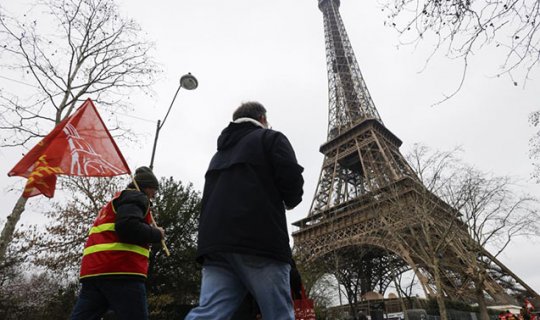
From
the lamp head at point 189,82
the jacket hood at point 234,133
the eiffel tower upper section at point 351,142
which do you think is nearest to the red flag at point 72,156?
the jacket hood at point 234,133

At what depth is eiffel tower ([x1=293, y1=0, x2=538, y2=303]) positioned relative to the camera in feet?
54.9

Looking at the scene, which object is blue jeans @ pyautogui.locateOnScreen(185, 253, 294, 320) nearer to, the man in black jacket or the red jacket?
the man in black jacket

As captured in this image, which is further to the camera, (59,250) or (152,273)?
(59,250)

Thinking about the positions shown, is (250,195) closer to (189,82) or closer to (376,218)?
(189,82)

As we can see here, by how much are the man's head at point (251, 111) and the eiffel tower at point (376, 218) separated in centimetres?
1492

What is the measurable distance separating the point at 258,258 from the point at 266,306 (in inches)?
9.7

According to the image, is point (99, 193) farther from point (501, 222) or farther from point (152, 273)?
point (501, 222)

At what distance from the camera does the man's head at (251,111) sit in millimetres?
2347

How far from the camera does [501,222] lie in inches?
627

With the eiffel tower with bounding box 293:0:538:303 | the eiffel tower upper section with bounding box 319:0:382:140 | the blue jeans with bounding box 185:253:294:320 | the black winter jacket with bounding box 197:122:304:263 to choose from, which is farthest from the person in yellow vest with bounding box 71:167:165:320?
the eiffel tower upper section with bounding box 319:0:382:140

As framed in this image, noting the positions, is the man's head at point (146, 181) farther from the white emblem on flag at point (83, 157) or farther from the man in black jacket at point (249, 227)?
the man in black jacket at point (249, 227)

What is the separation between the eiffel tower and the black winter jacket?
15062mm

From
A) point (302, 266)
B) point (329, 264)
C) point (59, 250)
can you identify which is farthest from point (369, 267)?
point (59, 250)

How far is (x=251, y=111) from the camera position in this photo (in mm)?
2363
